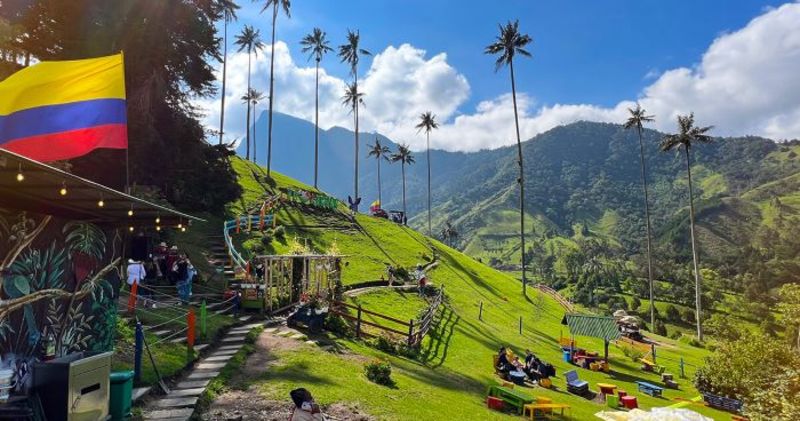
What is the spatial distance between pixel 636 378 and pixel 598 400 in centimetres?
876

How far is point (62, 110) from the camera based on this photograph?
1109 centimetres

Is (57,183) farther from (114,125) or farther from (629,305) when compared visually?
(629,305)

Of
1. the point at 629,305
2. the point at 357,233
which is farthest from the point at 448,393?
the point at 629,305

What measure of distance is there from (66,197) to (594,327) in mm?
30092

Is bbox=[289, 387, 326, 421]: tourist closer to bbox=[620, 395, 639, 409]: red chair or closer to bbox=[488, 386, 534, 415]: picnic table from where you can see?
bbox=[488, 386, 534, 415]: picnic table

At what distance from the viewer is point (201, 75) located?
117ft

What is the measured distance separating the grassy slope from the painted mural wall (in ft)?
15.3

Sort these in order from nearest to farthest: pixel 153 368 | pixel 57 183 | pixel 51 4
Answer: pixel 57 183
pixel 153 368
pixel 51 4

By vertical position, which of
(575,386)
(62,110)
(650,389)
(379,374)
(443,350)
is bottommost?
(650,389)

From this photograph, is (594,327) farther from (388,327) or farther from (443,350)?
(388,327)

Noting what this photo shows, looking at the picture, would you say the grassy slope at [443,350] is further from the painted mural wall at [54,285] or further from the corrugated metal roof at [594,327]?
the painted mural wall at [54,285]

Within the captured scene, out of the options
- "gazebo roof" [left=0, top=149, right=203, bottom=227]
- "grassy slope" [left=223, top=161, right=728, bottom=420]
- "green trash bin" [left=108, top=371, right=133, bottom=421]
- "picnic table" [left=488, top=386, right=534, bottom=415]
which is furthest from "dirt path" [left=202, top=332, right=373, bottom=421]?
"picnic table" [left=488, top=386, right=534, bottom=415]

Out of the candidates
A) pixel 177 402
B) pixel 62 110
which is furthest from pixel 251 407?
pixel 62 110

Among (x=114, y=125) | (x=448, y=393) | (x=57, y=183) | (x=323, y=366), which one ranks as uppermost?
(x=114, y=125)
